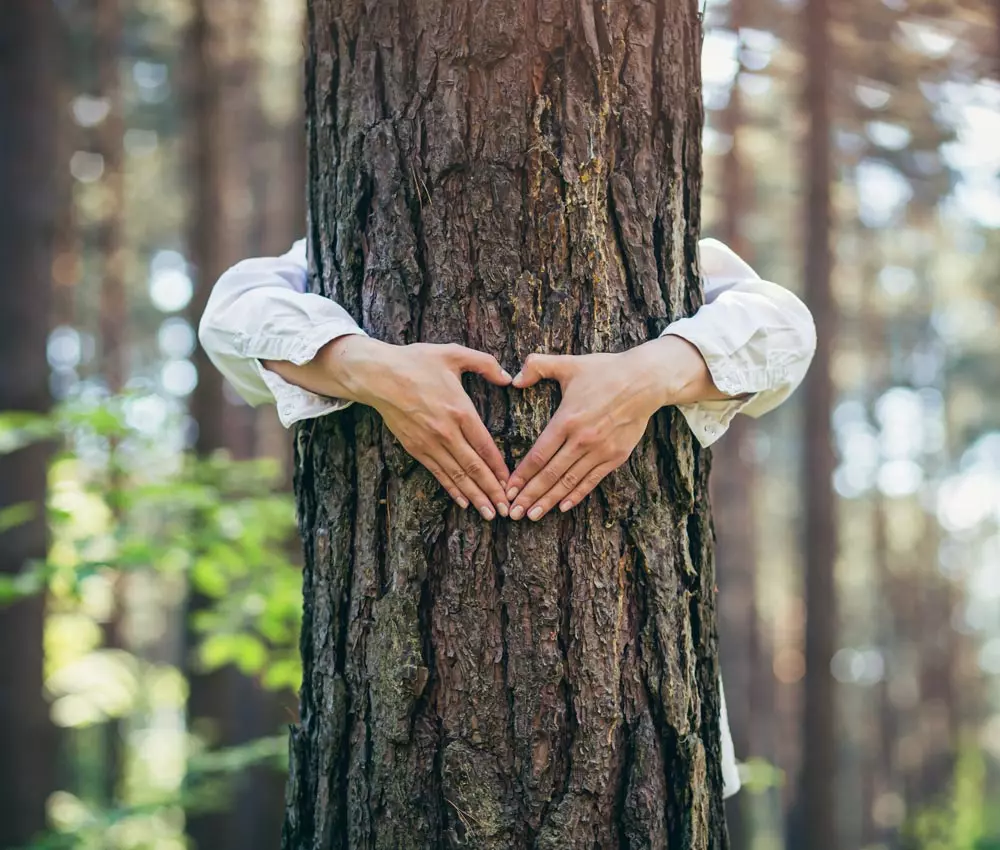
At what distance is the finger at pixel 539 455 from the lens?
1.79m

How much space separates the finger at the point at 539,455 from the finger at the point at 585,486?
0.08 m

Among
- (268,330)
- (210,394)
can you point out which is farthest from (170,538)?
(210,394)

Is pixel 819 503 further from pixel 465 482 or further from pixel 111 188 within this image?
pixel 111 188

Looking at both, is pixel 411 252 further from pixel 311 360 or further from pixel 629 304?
pixel 629 304

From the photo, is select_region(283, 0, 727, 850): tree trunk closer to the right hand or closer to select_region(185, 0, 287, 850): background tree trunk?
the right hand

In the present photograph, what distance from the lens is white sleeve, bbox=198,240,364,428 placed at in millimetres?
1908

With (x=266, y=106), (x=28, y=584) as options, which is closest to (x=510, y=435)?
(x=28, y=584)

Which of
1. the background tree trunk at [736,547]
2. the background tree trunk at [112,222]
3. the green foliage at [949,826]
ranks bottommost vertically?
the green foliage at [949,826]

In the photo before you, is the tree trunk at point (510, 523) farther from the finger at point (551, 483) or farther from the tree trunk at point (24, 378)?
the tree trunk at point (24, 378)

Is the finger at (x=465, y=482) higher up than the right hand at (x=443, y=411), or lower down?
lower down

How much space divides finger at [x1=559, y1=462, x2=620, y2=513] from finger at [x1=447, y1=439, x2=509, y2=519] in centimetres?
12

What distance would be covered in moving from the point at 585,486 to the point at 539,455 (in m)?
0.11

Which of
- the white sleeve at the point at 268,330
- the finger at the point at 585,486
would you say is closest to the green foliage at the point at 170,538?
the white sleeve at the point at 268,330

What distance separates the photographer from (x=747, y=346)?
1964 millimetres
